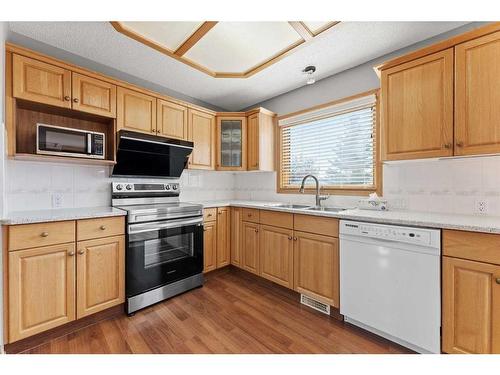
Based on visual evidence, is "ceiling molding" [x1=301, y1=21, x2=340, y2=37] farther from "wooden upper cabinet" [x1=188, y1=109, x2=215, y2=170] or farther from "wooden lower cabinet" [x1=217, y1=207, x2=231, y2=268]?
"wooden lower cabinet" [x1=217, y1=207, x2=231, y2=268]

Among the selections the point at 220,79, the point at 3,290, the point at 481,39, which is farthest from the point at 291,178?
the point at 3,290

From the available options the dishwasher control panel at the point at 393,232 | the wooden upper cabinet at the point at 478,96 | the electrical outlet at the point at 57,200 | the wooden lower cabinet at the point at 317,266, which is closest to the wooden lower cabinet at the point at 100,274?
the electrical outlet at the point at 57,200

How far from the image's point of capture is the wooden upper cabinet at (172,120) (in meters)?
2.53

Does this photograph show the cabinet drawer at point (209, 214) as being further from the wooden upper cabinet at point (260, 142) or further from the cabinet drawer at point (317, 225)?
the cabinet drawer at point (317, 225)

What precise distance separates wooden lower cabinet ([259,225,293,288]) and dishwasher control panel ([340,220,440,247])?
24.5 inches

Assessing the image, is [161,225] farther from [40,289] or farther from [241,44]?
[241,44]

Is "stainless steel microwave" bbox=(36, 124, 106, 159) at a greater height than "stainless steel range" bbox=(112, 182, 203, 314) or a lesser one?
greater

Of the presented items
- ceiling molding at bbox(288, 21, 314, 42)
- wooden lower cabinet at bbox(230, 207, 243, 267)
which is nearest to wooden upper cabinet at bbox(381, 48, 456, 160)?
ceiling molding at bbox(288, 21, 314, 42)

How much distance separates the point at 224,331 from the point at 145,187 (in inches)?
69.5

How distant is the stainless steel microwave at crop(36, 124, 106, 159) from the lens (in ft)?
5.76

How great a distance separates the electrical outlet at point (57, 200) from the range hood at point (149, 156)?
0.49m

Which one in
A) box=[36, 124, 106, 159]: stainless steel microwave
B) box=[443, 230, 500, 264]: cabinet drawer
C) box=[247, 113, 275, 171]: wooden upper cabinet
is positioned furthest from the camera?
box=[247, 113, 275, 171]: wooden upper cabinet
